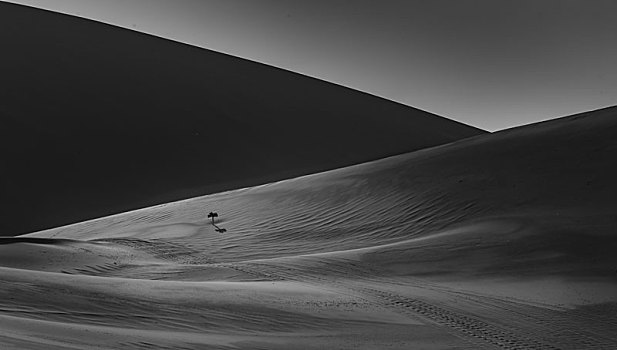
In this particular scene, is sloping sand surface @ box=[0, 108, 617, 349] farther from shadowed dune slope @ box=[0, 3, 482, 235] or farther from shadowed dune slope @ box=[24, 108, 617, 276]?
shadowed dune slope @ box=[0, 3, 482, 235]

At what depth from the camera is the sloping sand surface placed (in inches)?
220

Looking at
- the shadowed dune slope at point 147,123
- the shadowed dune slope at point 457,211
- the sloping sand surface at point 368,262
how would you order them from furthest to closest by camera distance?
the shadowed dune slope at point 147,123 → the shadowed dune slope at point 457,211 → the sloping sand surface at point 368,262

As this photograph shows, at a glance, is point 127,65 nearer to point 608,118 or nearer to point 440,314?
point 608,118

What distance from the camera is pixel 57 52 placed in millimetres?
36469

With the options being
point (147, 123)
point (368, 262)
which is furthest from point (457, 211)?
point (147, 123)

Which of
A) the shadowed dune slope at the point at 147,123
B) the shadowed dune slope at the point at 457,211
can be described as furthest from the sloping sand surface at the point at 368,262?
the shadowed dune slope at the point at 147,123

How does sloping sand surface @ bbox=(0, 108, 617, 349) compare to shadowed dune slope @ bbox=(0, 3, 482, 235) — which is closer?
sloping sand surface @ bbox=(0, 108, 617, 349)

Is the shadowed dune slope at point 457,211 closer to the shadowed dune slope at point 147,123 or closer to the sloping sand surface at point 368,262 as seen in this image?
the sloping sand surface at point 368,262

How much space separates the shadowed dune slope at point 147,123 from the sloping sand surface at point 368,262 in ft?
32.3

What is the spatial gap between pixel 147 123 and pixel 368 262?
80.6ft

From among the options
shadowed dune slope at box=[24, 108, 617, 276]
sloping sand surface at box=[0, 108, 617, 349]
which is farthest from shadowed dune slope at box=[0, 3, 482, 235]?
shadowed dune slope at box=[24, 108, 617, 276]

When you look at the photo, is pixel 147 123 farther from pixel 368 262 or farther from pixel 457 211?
pixel 368 262

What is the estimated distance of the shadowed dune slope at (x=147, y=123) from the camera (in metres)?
26.7

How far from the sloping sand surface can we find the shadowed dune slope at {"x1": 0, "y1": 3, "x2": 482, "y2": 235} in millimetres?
9840
